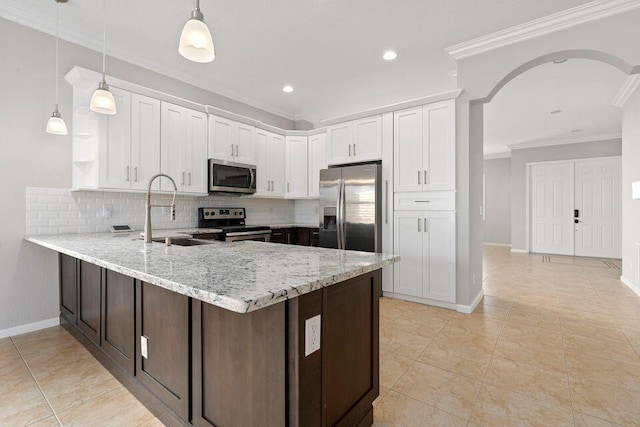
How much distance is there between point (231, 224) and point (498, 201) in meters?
8.24

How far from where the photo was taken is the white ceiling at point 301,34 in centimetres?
265

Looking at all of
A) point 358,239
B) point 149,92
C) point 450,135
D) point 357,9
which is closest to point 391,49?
point 357,9

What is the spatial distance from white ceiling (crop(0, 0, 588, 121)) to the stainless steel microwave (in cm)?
117

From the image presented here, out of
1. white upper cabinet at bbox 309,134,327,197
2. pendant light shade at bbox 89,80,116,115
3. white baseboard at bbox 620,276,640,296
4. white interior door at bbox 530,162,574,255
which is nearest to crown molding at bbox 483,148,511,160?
white interior door at bbox 530,162,574,255

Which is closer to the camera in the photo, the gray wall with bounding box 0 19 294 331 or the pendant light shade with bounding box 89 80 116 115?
the pendant light shade with bounding box 89 80 116 115

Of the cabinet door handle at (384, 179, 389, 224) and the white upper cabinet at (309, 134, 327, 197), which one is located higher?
the white upper cabinet at (309, 134, 327, 197)

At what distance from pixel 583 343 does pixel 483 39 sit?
2944mm

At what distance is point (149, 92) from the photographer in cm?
332

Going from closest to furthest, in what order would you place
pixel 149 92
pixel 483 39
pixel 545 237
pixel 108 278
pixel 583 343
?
pixel 108 278 < pixel 583 343 < pixel 483 39 < pixel 149 92 < pixel 545 237

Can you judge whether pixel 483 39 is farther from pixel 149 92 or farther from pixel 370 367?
pixel 149 92

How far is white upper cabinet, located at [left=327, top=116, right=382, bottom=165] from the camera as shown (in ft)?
12.9

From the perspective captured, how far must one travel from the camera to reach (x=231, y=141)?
4.18m

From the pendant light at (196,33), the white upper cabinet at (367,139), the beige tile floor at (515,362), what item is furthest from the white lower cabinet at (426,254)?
the pendant light at (196,33)

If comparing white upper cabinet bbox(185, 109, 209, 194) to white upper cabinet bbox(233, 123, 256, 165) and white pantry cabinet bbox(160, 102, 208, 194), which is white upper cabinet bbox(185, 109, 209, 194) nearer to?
white pantry cabinet bbox(160, 102, 208, 194)
